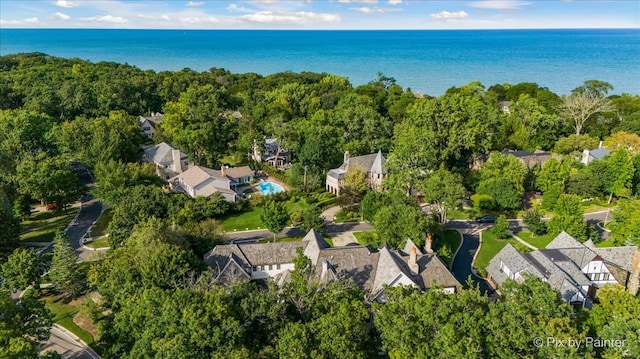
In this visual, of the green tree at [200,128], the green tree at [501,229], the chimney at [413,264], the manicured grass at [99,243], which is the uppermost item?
the green tree at [200,128]

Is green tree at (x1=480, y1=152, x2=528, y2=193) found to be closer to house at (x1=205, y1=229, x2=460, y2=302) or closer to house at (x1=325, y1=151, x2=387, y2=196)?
house at (x1=325, y1=151, x2=387, y2=196)

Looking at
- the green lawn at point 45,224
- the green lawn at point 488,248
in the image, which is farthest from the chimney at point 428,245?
the green lawn at point 45,224

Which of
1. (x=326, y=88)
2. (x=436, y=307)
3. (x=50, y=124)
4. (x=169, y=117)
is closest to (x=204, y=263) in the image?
(x=436, y=307)

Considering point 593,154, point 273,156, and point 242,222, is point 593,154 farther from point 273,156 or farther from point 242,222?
point 242,222

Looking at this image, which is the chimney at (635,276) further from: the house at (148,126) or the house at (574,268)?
the house at (148,126)

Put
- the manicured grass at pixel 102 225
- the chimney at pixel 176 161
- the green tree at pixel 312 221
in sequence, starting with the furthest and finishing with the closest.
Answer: the chimney at pixel 176 161, the manicured grass at pixel 102 225, the green tree at pixel 312 221

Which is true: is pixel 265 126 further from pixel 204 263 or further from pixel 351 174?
pixel 204 263
